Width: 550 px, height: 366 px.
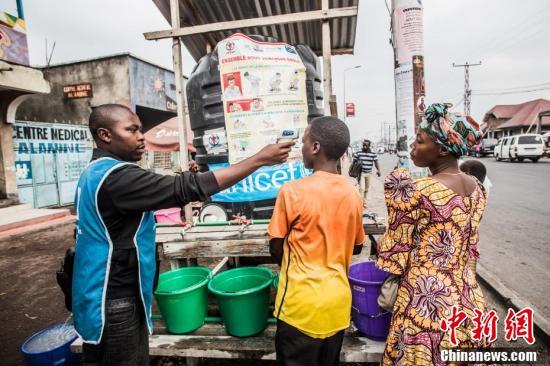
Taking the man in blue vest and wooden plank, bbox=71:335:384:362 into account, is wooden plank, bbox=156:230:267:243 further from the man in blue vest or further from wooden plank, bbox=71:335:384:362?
the man in blue vest

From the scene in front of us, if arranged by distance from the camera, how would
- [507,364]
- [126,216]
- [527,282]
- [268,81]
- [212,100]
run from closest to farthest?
[126,216] → [507,364] → [268,81] → [212,100] → [527,282]

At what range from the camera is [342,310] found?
177 cm

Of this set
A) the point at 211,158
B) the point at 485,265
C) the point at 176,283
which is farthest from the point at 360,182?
the point at 176,283

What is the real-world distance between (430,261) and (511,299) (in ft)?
8.79

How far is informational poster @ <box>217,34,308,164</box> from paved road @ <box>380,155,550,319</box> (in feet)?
11.5

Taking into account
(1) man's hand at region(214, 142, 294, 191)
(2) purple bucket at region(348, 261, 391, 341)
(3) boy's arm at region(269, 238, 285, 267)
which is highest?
(1) man's hand at region(214, 142, 294, 191)

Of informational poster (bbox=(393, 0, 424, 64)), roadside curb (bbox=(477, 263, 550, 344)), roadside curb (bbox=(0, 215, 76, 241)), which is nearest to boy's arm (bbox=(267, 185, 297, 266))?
informational poster (bbox=(393, 0, 424, 64))

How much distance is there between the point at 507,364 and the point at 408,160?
1944 mm

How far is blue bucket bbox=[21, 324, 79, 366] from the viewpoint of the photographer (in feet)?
8.22

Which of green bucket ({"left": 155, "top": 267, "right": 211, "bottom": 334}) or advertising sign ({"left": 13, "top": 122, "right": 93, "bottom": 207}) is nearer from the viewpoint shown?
green bucket ({"left": 155, "top": 267, "right": 211, "bottom": 334})

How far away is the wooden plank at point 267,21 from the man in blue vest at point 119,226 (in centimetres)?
207

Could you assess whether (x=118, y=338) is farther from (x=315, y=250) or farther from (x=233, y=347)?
(x=315, y=250)

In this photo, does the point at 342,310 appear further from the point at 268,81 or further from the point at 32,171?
the point at 32,171

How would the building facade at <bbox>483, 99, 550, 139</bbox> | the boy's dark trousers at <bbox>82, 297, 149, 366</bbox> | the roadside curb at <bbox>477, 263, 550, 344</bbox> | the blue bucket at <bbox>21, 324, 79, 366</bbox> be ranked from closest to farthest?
the boy's dark trousers at <bbox>82, 297, 149, 366</bbox>, the blue bucket at <bbox>21, 324, 79, 366</bbox>, the roadside curb at <bbox>477, 263, 550, 344</bbox>, the building facade at <bbox>483, 99, 550, 139</bbox>
